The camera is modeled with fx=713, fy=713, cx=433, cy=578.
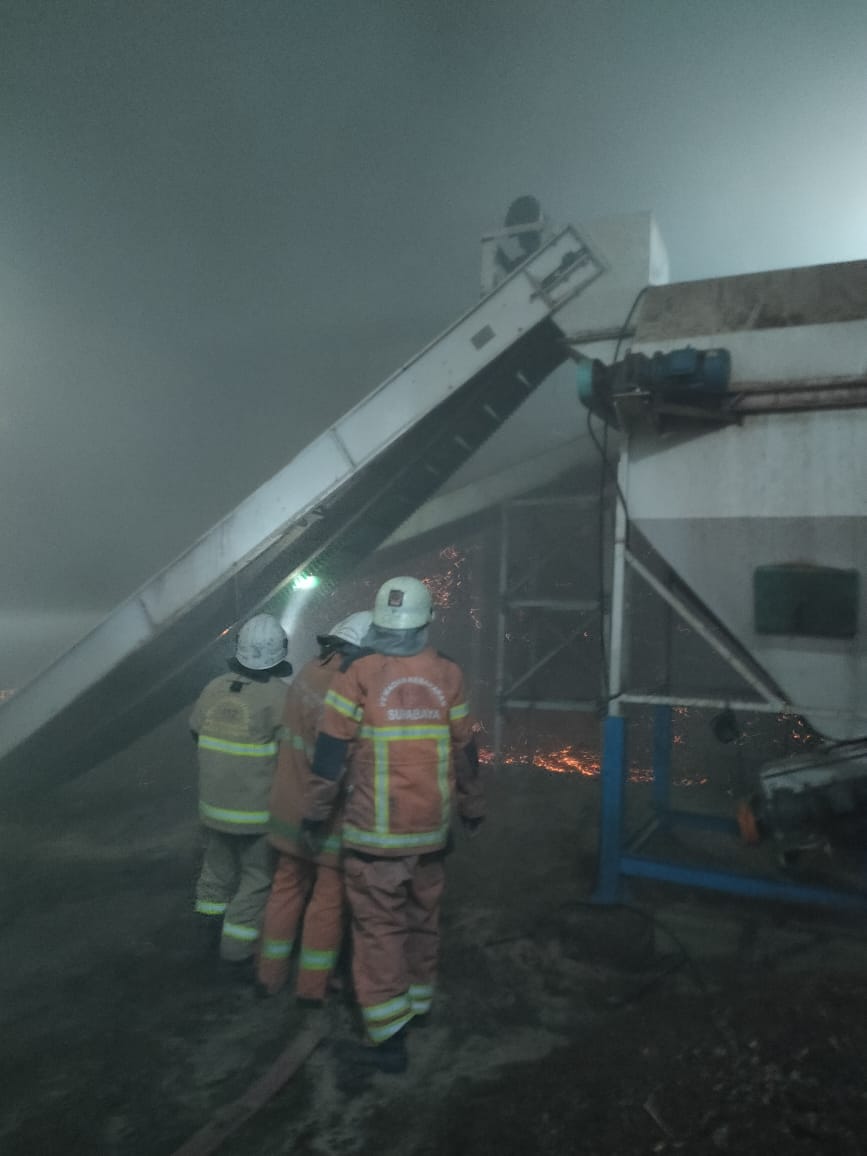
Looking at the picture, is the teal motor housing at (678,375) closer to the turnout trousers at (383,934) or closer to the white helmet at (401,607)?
the white helmet at (401,607)

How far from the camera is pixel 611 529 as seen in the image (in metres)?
8.77

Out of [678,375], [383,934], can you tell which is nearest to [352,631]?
[383,934]

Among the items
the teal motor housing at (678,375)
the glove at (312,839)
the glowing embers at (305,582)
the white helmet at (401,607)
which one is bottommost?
the glove at (312,839)

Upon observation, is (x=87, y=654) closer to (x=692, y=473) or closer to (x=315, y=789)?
(x=315, y=789)

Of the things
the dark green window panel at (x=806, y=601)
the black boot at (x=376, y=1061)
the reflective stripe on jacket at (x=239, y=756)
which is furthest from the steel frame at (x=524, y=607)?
the black boot at (x=376, y=1061)

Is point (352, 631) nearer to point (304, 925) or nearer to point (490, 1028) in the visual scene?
point (304, 925)

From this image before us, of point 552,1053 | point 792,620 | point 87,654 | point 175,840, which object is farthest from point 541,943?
point 87,654

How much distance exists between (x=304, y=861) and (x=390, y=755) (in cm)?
90

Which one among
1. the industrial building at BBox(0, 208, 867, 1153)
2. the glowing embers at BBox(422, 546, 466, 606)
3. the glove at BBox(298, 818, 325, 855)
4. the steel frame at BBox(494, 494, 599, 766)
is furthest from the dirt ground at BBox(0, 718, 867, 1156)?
the glowing embers at BBox(422, 546, 466, 606)

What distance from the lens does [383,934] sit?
310cm

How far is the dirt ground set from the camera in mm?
2422

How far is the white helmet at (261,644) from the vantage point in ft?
13.0

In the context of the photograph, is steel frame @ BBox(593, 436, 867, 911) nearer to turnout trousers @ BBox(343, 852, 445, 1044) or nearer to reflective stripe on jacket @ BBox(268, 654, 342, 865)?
turnout trousers @ BBox(343, 852, 445, 1044)

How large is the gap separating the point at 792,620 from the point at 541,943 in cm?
239
